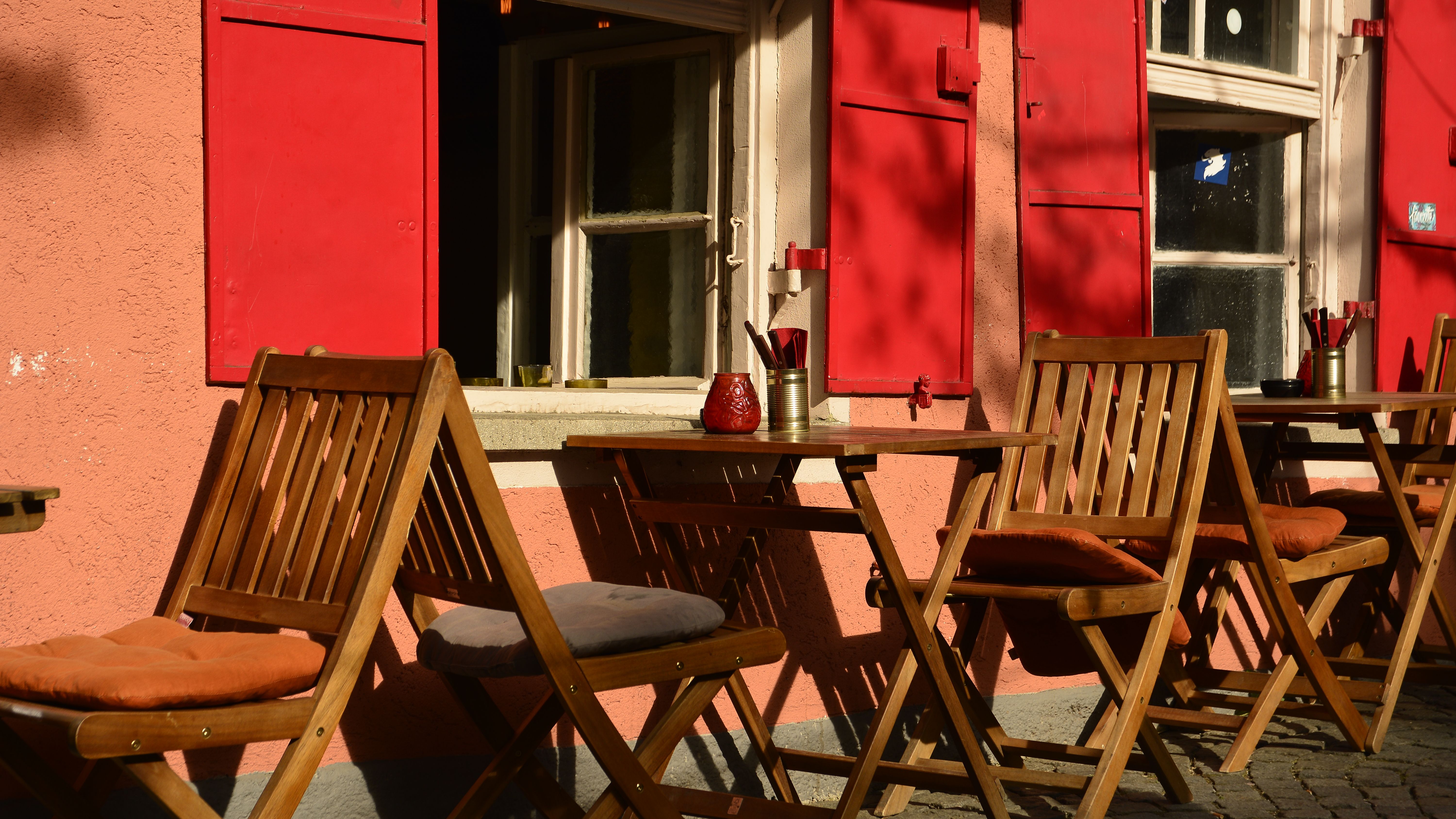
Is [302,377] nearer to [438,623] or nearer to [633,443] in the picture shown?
[438,623]

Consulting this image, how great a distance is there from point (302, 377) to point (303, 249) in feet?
1.67

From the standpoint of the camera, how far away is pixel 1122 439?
362 cm

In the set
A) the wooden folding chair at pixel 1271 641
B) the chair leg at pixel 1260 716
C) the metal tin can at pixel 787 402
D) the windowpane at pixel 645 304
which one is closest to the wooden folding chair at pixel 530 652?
the metal tin can at pixel 787 402

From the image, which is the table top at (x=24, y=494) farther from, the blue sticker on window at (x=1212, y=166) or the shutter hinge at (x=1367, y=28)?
the shutter hinge at (x=1367, y=28)

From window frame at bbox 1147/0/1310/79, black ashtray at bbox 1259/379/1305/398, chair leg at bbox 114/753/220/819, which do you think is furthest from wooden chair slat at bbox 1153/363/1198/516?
chair leg at bbox 114/753/220/819

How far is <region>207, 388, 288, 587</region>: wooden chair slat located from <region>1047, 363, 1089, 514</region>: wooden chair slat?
205 centimetres

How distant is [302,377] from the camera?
258 centimetres

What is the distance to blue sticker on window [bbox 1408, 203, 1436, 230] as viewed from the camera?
17.7 feet

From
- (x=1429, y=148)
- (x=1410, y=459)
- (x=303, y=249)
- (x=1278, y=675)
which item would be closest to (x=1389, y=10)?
(x=1429, y=148)

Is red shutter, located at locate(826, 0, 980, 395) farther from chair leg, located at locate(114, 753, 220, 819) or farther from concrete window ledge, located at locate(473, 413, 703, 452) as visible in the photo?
chair leg, located at locate(114, 753, 220, 819)

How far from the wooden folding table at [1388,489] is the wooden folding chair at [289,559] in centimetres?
272

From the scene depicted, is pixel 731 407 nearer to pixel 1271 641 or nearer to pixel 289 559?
pixel 289 559

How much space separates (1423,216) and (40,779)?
5198mm

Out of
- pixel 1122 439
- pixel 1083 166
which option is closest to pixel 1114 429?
pixel 1122 439
